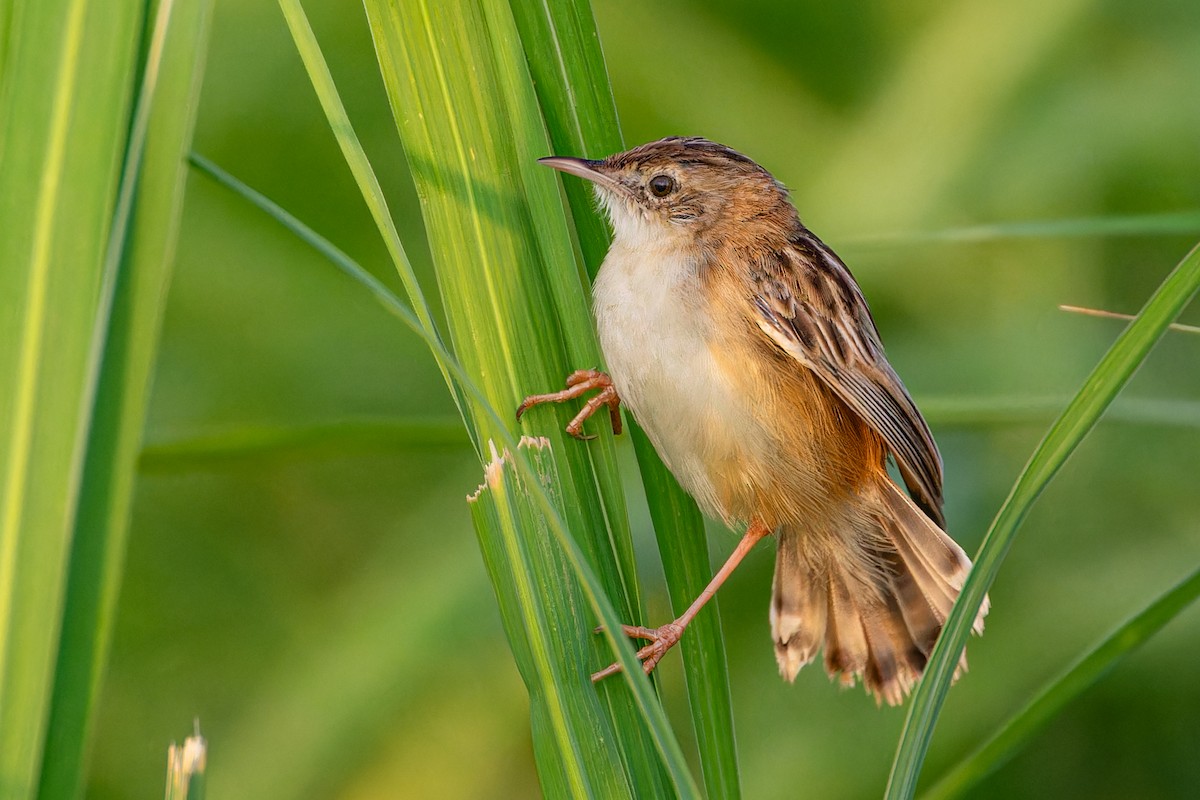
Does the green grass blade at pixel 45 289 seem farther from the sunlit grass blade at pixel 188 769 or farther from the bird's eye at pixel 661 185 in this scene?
the bird's eye at pixel 661 185

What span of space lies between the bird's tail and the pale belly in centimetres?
48

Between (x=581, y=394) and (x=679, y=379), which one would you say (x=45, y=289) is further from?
(x=679, y=379)

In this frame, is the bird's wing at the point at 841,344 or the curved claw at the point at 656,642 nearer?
the curved claw at the point at 656,642

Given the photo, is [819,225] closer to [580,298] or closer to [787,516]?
[787,516]

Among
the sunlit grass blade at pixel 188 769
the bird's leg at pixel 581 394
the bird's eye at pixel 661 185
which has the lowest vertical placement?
the sunlit grass blade at pixel 188 769

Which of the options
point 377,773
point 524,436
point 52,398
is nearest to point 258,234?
point 377,773

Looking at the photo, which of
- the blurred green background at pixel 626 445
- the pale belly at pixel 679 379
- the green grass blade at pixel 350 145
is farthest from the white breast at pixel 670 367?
the blurred green background at pixel 626 445

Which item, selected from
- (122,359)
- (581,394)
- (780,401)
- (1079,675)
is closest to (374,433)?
(581,394)

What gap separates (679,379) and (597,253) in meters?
0.46

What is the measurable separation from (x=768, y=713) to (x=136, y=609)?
240 cm

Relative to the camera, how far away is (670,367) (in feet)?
9.25

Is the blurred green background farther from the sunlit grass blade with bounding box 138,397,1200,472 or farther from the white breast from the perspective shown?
the white breast

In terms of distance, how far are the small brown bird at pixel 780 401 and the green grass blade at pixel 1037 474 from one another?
3.09ft

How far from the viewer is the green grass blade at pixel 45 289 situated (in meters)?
1.40
